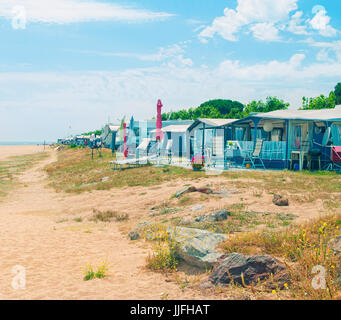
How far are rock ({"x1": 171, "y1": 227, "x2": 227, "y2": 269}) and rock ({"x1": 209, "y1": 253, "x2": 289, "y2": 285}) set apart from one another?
51 centimetres

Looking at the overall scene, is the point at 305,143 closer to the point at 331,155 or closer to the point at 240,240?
the point at 331,155

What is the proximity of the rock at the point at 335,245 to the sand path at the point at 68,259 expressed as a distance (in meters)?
2.05

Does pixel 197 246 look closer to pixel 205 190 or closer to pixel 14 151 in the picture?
pixel 205 190

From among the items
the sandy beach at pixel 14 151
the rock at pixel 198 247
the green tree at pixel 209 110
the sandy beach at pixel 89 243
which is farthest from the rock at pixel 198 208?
the green tree at pixel 209 110

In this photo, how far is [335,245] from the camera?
5047mm

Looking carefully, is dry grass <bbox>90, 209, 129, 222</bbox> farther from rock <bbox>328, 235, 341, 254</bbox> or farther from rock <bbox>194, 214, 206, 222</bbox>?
rock <bbox>328, 235, 341, 254</bbox>

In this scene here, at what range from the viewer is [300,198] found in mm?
9664

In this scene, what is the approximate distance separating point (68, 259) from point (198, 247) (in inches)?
104

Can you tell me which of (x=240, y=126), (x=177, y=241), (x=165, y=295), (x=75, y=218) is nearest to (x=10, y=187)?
(x=75, y=218)

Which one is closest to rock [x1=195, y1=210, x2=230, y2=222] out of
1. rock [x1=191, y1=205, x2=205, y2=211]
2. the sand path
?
rock [x1=191, y1=205, x2=205, y2=211]

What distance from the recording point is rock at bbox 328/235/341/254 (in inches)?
191

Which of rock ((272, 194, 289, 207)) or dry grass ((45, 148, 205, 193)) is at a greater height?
rock ((272, 194, 289, 207))
